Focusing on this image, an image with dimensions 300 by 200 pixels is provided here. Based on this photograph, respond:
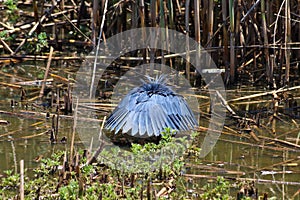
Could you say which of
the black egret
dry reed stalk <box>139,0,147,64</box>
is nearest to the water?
the black egret

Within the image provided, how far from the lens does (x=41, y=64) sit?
5871mm

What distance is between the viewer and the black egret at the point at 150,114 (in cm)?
408

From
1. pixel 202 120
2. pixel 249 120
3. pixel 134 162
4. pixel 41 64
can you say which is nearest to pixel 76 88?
pixel 41 64

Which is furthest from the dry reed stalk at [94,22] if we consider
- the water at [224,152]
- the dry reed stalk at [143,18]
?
→ the water at [224,152]

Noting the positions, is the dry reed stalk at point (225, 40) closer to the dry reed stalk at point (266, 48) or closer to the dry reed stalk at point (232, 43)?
the dry reed stalk at point (232, 43)

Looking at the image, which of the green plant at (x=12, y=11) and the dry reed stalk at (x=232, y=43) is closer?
the dry reed stalk at (x=232, y=43)

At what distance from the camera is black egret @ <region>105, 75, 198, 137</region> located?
4.08m

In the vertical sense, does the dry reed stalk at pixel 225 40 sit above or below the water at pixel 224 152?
above

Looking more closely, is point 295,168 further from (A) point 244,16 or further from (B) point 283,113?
(A) point 244,16

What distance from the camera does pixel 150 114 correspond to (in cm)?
410

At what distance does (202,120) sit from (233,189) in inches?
47.8

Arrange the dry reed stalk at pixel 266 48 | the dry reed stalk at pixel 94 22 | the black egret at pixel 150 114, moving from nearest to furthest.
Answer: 1. the black egret at pixel 150 114
2. the dry reed stalk at pixel 266 48
3. the dry reed stalk at pixel 94 22

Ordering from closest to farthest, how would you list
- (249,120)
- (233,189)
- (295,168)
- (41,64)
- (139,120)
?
(233,189), (295,168), (139,120), (249,120), (41,64)

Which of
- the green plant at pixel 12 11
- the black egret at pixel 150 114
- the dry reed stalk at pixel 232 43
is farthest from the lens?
the green plant at pixel 12 11
